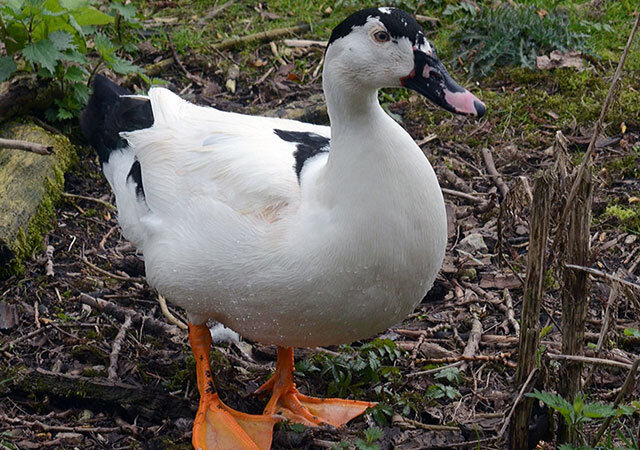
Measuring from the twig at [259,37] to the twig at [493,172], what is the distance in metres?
2.41

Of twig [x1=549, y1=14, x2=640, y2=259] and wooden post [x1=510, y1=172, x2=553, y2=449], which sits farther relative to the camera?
wooden post [x1=510, y1=172, x2=553, y2=449]

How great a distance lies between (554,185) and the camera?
2953mm

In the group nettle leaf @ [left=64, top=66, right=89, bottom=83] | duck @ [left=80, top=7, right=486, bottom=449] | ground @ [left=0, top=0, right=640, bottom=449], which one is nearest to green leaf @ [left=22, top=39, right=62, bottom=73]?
nettle leaf @ [left=64, top=66, right=89, bottom=83]

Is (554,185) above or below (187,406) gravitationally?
above

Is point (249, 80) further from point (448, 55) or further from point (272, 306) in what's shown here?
point (272, 306)

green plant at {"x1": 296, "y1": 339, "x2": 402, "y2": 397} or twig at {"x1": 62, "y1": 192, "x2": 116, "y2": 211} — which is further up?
twig at {"x1": 62, "y1": 192, "x2": 116, "y2": 211}

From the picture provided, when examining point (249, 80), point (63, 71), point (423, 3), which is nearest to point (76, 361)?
point (63, 71)

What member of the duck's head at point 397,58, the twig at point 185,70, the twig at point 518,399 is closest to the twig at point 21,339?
the duck's head at point 397,58

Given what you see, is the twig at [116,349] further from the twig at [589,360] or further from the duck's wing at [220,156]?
the twig at [589,360]

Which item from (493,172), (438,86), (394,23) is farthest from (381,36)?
(493,172)

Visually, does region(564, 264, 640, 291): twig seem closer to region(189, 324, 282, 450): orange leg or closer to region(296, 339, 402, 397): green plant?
region(296, 339, 402, 397): green plant

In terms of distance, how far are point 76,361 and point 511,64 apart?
414cm

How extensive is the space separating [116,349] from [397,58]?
2.22 metres

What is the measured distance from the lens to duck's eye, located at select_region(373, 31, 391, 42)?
315 cm
